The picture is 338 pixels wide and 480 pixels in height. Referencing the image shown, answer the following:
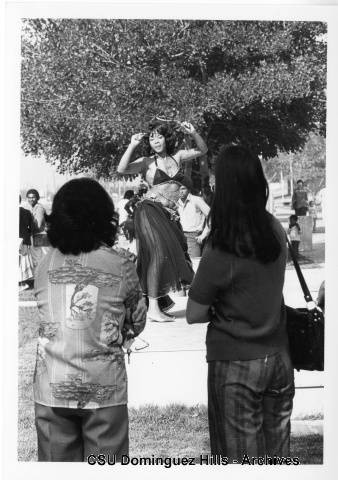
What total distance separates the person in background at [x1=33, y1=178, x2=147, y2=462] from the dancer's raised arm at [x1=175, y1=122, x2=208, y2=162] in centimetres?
93

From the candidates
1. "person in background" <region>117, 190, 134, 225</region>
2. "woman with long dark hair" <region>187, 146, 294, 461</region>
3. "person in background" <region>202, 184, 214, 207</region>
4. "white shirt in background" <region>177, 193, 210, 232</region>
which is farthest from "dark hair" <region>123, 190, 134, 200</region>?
"woman with long dark hair" <region>187, 146, 294, 461</region>

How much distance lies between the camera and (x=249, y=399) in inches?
117

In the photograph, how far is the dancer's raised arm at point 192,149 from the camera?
3.96m

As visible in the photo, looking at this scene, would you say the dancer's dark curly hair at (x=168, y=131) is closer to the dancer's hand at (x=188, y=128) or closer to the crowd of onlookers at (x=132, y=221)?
the dancer's hand at (x=188, y=128)

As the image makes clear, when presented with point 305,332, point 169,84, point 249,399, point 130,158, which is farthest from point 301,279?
point 169,84

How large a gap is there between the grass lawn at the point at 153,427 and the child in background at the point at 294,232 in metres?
1.04

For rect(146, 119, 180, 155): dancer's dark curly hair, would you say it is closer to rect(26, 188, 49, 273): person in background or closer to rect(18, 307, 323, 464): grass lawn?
rect(26, 188, 49, 273): person in background

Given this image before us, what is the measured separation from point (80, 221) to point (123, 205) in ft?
3.33

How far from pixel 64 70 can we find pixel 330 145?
155 centimetres

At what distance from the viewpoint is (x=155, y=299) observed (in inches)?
159

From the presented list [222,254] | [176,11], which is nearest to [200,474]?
[222,254]

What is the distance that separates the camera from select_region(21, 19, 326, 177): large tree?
3.97 meters

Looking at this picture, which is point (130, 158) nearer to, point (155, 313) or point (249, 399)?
point (155, 313)

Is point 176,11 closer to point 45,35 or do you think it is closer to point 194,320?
point 45,35
